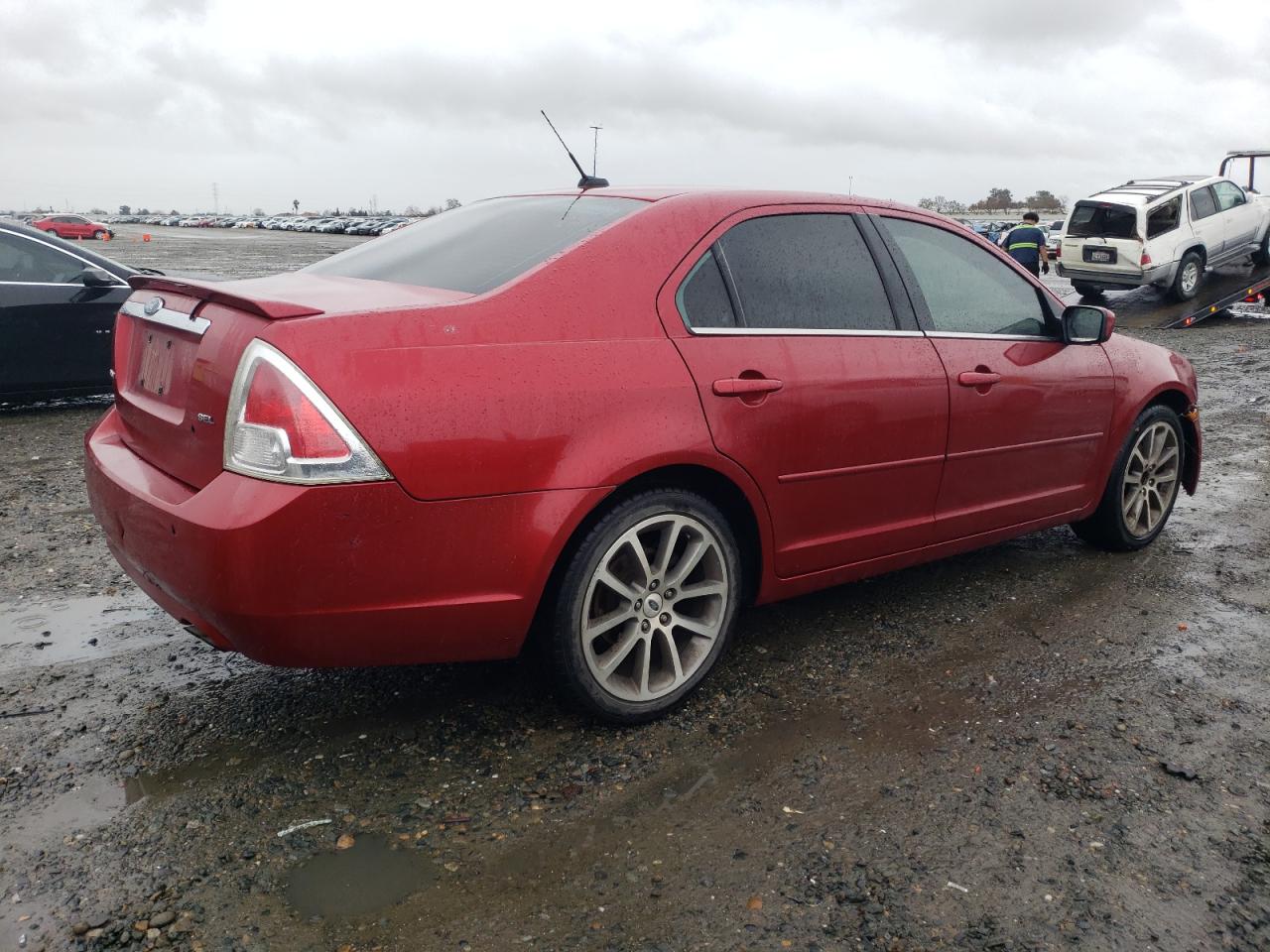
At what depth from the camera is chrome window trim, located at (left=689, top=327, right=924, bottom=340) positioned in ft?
10.8

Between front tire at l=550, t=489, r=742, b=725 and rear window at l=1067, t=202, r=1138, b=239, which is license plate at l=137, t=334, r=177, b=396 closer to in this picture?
front tire at l=550, t=489, r=742, b=725

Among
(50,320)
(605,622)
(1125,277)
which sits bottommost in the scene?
(605,622)

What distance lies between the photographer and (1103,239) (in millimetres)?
18547

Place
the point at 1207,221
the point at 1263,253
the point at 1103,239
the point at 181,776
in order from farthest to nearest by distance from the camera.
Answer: the point at 1263,253, the point at 1103,239, the point at 1207,221, the point at 181,776

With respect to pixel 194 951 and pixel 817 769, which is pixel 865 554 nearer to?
pixel 817 769

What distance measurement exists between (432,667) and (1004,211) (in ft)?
483

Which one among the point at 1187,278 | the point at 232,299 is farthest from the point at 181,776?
the point at 1187,278

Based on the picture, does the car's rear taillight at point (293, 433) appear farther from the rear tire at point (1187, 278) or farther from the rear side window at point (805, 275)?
the rear tire at point (1187, 278)

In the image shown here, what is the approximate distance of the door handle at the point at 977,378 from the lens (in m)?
3.92

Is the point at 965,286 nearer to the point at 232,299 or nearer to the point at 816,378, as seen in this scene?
the point at 816,378

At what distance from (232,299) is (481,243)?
0.91 m

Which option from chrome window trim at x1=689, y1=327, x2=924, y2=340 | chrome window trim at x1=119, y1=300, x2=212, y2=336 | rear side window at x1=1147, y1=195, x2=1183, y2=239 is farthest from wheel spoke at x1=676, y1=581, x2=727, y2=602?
rear side window at x1=1147, y1=195, x2=1183, y2=239

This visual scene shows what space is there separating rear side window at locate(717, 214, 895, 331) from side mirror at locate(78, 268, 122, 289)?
623cm

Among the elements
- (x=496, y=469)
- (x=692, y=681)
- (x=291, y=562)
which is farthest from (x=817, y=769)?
(x=291, y=562)
